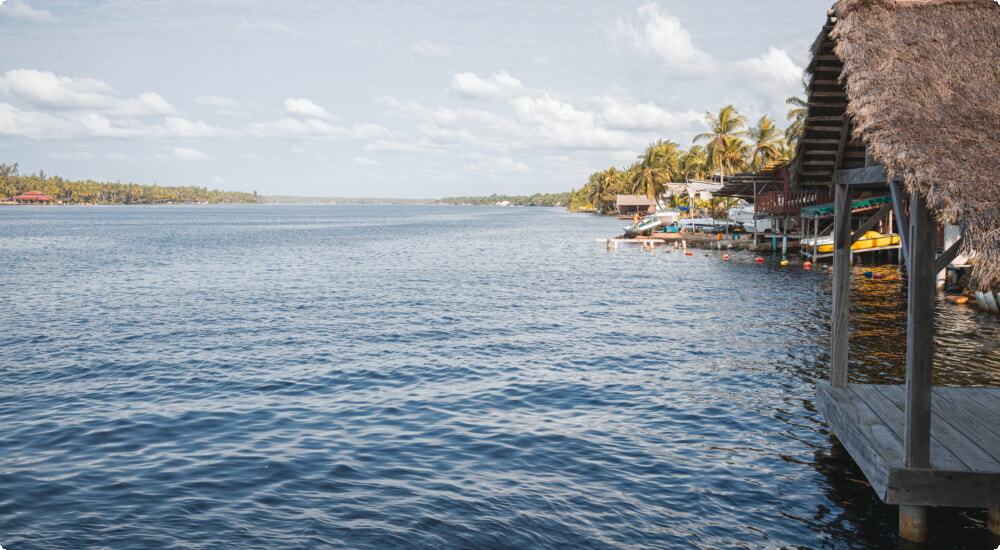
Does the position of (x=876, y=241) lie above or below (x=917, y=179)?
below

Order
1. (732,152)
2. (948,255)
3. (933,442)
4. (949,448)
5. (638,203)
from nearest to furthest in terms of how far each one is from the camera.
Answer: (948,255)
(949,448)
(933,442)
(732,152)
(638,203)

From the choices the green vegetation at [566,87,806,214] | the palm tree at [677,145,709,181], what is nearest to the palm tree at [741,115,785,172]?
the green vegetation at [566,87,806,214]

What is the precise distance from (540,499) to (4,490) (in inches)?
315

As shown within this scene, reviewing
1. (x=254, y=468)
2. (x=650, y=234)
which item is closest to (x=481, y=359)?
(x=254, y=468)

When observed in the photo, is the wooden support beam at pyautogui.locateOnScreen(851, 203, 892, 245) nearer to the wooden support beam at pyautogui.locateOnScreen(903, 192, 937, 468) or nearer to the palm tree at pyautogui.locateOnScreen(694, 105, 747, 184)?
the wooden support beam at pyautogui.locateOnScreen(903, 192, 937, 468)

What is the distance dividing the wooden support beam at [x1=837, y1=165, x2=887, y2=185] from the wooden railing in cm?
3833

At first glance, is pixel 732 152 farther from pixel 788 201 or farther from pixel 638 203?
pixel 638 203

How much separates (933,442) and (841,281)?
299 cm

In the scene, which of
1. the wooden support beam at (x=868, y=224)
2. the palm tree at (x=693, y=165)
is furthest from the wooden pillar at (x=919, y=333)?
the palm tree at (x=693, y=165)

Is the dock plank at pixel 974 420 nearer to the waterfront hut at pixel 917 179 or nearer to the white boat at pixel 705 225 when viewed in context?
the waterfront hut at pixel 917 179

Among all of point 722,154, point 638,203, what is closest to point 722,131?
point 722,154

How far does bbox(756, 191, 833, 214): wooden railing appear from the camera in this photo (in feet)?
155

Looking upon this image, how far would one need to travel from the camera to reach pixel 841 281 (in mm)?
10836

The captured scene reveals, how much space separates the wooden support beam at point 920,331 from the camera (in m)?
7.06
